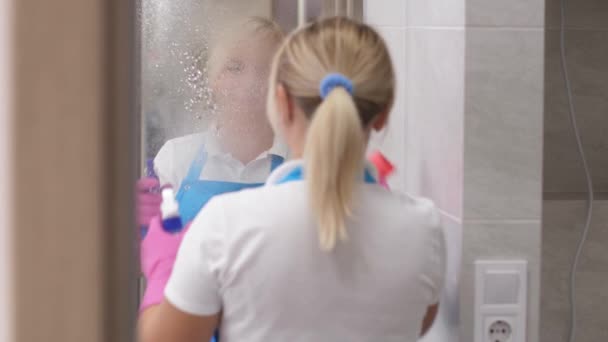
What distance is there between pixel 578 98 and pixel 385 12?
442mm

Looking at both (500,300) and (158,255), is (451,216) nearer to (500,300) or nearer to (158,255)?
(500,300)

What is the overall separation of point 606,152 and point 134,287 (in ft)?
5.20

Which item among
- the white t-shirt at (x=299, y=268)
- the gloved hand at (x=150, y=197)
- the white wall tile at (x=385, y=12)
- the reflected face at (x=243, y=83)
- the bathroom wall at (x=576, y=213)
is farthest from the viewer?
the bathroom wall at (x=576, y=213)

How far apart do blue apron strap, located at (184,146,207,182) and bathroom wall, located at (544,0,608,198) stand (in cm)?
70

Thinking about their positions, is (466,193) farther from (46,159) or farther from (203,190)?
A: (46,159)

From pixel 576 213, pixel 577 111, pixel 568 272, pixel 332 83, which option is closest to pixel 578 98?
pixel 577 111

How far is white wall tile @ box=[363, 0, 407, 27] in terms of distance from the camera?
143 cm

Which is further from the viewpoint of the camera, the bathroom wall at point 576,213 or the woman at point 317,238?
the bathroom wall at point 576,213

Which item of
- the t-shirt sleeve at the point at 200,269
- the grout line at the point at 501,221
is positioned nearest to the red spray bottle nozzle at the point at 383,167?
the grout line at the point at 501,221

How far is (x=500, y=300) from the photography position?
119cm

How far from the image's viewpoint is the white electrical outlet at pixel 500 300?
118 cm

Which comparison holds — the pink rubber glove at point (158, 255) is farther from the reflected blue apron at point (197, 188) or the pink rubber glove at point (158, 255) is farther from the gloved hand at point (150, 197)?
the reflected blue apron at point (197, 188)

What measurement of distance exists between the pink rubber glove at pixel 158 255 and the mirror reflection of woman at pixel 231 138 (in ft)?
0.82

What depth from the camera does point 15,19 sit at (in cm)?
11
